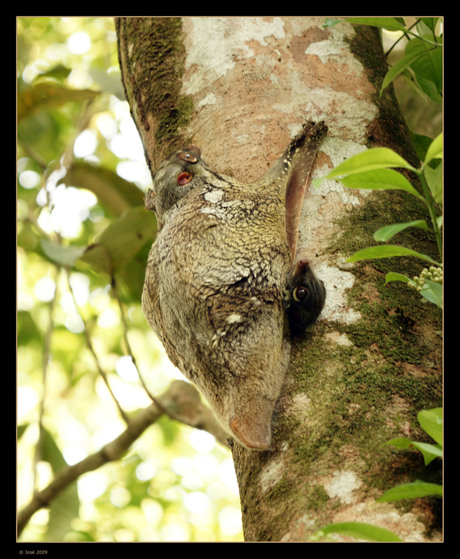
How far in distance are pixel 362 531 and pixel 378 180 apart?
101 cm

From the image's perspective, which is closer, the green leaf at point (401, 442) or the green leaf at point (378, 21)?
the green leaf at point (401, 442)

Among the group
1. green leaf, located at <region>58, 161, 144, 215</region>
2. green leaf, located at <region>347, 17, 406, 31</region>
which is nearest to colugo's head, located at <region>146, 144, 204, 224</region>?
green leaf, located at <region>347, 17, 406, 31</region>

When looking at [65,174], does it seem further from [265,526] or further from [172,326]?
[265,526]

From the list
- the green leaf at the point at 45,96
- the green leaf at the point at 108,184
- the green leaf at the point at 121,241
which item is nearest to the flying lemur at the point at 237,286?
the green leaf at the point at 121,241

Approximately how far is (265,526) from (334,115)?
73.3 inches

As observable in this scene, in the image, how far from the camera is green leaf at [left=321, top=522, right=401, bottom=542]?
5.29 ft

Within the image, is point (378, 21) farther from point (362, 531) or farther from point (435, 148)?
point (362, 531)

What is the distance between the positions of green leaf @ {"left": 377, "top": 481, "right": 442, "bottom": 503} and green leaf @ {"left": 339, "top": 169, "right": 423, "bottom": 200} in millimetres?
846

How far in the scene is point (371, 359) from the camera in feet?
7.31

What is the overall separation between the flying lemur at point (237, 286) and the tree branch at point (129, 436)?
6.39 ft

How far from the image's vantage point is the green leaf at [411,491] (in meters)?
1.72

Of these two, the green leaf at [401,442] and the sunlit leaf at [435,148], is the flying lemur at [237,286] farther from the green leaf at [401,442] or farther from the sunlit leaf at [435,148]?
the sunlit leaf at [435,148]

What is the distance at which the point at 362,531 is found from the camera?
163cm

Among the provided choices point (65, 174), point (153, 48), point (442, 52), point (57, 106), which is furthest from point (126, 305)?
point (442, 52)
